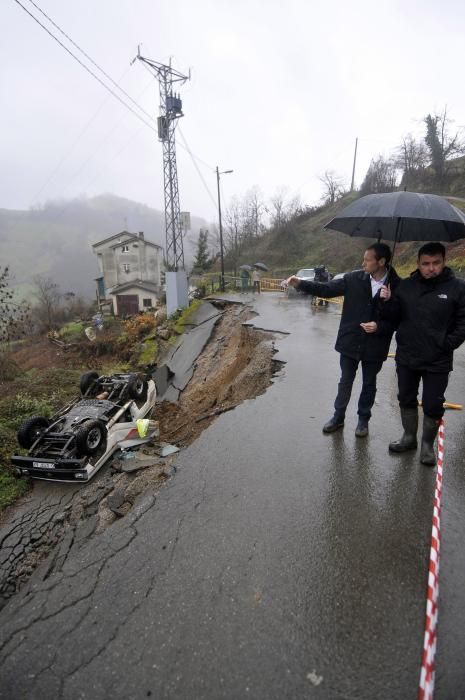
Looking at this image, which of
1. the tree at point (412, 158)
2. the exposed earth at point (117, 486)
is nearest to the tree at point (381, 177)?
the tree at point (412, 158)

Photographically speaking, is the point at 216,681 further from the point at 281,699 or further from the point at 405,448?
the point at 405,448

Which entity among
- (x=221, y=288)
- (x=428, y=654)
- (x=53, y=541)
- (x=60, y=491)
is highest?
(x=221, y=288)

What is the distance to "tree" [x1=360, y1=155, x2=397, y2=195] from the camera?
44.1 metres

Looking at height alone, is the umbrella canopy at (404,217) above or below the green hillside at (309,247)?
below

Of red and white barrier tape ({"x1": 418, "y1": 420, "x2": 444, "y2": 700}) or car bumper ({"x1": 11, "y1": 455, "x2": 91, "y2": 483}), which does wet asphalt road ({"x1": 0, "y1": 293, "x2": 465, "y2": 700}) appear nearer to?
red and white barrier tape ({"x1": 418, "y1": 420, "x2": 444, "y2": 700})

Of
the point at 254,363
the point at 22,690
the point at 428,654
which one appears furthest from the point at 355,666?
the point at 254,363

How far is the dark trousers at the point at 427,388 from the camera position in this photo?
331 cm

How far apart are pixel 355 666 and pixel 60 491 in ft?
18.7

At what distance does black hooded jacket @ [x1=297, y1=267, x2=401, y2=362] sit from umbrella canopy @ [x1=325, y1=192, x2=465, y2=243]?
525mm

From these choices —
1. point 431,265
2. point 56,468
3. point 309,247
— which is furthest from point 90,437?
point 309,247

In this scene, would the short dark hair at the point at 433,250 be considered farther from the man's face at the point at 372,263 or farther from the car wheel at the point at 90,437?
the car wheel at the point at 90,437

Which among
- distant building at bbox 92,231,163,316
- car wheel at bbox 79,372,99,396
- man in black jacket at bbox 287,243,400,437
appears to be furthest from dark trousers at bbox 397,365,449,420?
distant building at bbox 92,231,163,316

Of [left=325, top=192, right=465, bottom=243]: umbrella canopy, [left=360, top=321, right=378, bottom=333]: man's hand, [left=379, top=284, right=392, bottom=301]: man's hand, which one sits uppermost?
[left=325, top=192, right=465, bottom=243]: umbrella canopy

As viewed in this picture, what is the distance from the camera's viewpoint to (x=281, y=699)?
5.95ft
